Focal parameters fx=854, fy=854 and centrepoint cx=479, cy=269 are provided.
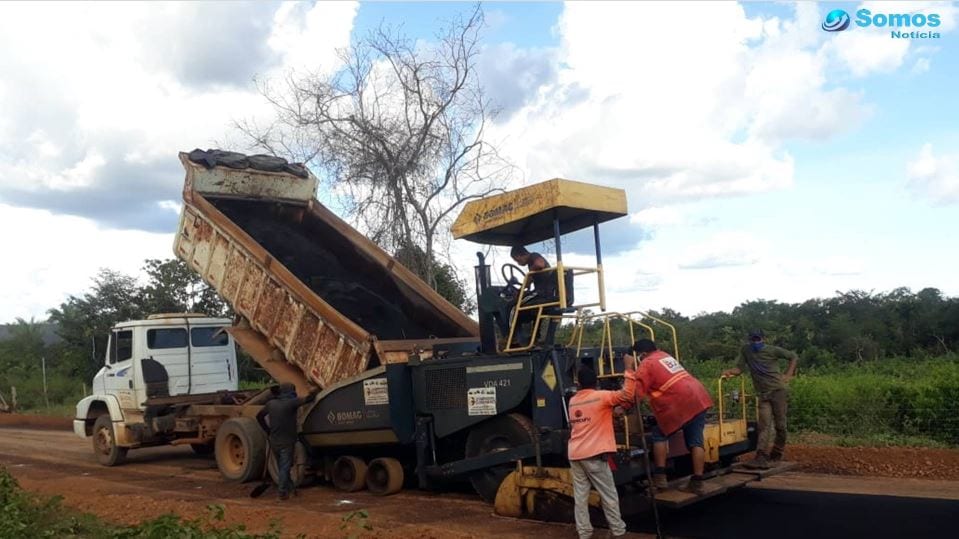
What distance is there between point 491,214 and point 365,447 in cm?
308

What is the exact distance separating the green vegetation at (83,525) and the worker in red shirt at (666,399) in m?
3.17

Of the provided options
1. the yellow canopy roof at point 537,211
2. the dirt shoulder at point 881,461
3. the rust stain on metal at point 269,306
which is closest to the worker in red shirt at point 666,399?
the yellow canopy roof at point 537,211

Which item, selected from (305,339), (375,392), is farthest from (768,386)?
(305,339)

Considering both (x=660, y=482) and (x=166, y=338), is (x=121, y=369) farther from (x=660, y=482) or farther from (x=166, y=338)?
(x=660, y=482)

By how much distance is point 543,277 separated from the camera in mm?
8211

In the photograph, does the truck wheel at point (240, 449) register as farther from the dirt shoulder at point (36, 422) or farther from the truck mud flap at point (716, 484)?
the dirt shoulder at point (36, 422)

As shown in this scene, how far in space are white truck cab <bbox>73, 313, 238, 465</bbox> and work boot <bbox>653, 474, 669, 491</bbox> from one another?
713cm

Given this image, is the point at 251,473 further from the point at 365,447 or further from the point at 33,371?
the point at 33,371

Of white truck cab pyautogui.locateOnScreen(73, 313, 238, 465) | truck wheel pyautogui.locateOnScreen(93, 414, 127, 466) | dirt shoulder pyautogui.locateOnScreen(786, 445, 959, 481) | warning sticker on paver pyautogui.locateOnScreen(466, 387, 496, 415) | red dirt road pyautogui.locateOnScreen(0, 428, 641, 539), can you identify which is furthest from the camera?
truck wheel pyautogui.locateOnScreen(93, 414, 127, 466)

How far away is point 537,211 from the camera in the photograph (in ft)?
26.0

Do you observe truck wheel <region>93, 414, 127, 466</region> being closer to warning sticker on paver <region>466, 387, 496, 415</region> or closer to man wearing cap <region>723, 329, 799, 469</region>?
warning sticker on paver <region>466, 387, 496, 415</region>

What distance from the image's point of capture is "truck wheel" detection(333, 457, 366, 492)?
374 inches

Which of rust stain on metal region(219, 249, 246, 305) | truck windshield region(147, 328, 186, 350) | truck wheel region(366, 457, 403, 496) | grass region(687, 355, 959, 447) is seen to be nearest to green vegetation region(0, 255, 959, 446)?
grass region(687, 355, 959, 447)

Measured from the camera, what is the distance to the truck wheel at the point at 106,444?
12.4 meters
